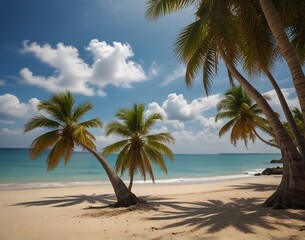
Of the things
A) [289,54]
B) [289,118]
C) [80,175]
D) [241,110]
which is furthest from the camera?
[80,175]

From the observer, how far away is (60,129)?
1176 centimetres

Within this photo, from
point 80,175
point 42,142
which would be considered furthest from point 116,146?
point 80,175

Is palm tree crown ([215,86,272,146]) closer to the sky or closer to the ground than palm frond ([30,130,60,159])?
closer to the sky

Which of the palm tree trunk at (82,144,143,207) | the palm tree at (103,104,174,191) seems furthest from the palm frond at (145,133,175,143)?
the palm tree trunk at (82,144,143,207)

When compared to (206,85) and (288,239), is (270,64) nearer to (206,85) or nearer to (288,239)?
(206,85)

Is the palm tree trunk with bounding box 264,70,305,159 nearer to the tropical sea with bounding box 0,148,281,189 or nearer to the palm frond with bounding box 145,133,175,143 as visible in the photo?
the palm frond with bounding box 145,133,175,143

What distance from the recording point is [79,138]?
1138cm

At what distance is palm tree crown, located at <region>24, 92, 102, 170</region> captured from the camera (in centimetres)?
1138

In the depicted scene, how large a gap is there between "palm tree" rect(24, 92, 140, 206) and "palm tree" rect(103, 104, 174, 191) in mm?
905

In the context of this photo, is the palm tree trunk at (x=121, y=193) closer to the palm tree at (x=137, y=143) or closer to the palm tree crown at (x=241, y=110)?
the palm tree at (x=137, y=143)

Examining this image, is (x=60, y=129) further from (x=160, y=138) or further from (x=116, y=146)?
(x=160, y=138)

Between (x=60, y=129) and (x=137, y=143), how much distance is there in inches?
149

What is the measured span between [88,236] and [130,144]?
6191mm

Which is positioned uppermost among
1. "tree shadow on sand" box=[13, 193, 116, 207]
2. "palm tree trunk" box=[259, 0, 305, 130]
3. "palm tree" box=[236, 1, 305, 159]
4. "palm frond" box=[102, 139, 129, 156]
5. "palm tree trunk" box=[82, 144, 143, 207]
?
"palm tree" box=[236, 1, 305, 159]
